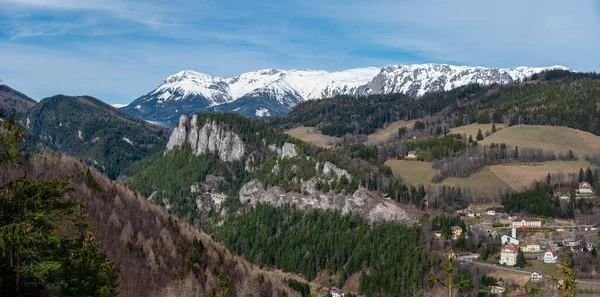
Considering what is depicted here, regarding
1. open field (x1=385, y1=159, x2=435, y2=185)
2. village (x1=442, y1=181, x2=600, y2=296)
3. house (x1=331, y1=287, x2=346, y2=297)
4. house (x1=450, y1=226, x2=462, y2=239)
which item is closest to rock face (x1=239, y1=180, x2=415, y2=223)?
house (x1=450, y1=226, x2=462, y2=239)

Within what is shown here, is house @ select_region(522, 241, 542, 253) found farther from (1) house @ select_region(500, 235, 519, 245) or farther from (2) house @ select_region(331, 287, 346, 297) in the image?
(2) house @ select_region(331, 287, 346, 297)

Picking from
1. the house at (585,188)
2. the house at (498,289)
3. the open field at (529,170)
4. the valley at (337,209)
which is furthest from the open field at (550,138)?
the house at (498,289)

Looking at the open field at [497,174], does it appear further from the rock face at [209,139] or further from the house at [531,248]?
the rock face at [209,139]

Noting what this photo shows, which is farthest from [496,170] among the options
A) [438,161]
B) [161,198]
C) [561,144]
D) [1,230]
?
[1,230]

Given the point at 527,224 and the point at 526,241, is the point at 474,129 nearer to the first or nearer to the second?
the point at 527,224

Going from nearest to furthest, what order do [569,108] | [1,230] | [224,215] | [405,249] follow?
1. [1,230]
2. [405,249]
3. [224,215]
4. [569,108]

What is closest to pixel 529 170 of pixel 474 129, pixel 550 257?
pixel 474 129

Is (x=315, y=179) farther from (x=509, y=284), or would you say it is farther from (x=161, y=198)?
(x=509, y=284)
